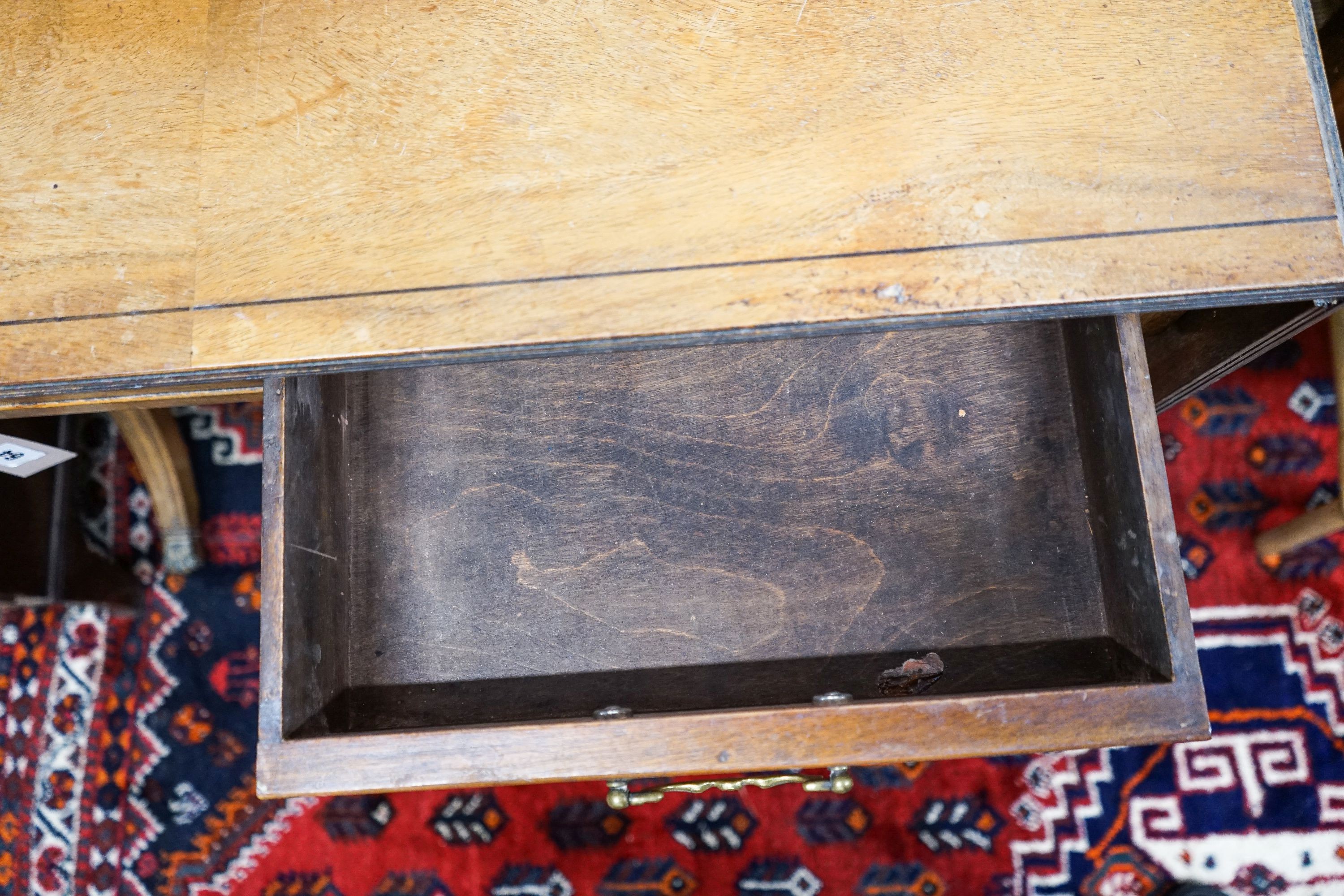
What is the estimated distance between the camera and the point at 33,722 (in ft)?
4.63

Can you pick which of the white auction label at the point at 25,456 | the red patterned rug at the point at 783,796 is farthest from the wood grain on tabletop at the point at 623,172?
the red patterned rug at the point at 783,796

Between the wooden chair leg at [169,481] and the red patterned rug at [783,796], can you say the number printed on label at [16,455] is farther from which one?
the red patterned rug at [783,796]

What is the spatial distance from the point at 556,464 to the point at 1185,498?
3.41 ft

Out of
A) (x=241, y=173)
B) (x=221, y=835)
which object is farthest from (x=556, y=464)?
(x=221, y=835)

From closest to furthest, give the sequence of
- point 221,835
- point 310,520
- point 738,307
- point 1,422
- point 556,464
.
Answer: point 738,307, point 310,520, point 556,464, point 1,422, point 221,835

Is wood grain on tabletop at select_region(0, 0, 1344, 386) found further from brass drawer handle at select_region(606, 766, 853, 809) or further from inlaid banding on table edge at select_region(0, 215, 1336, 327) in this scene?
brass drawer handle at select_region(606, 766, 853, 809)

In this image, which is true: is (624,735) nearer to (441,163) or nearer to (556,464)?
(556,464)

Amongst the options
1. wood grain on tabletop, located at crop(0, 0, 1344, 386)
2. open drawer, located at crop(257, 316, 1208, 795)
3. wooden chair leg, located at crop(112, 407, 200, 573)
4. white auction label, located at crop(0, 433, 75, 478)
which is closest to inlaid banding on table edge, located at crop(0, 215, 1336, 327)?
wood grain on tabletop, located at crop(0, 0, 1344, 386)

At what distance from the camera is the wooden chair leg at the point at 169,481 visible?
53.3 inches

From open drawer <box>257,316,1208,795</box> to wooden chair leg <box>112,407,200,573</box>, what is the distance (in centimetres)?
57

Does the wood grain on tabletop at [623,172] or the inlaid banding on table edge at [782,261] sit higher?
the wood grain on tabletop at [623,172]

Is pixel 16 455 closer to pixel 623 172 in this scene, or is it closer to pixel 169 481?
pixel 169 481

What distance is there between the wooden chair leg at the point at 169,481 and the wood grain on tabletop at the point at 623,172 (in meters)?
0.63

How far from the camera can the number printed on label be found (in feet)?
3.23
